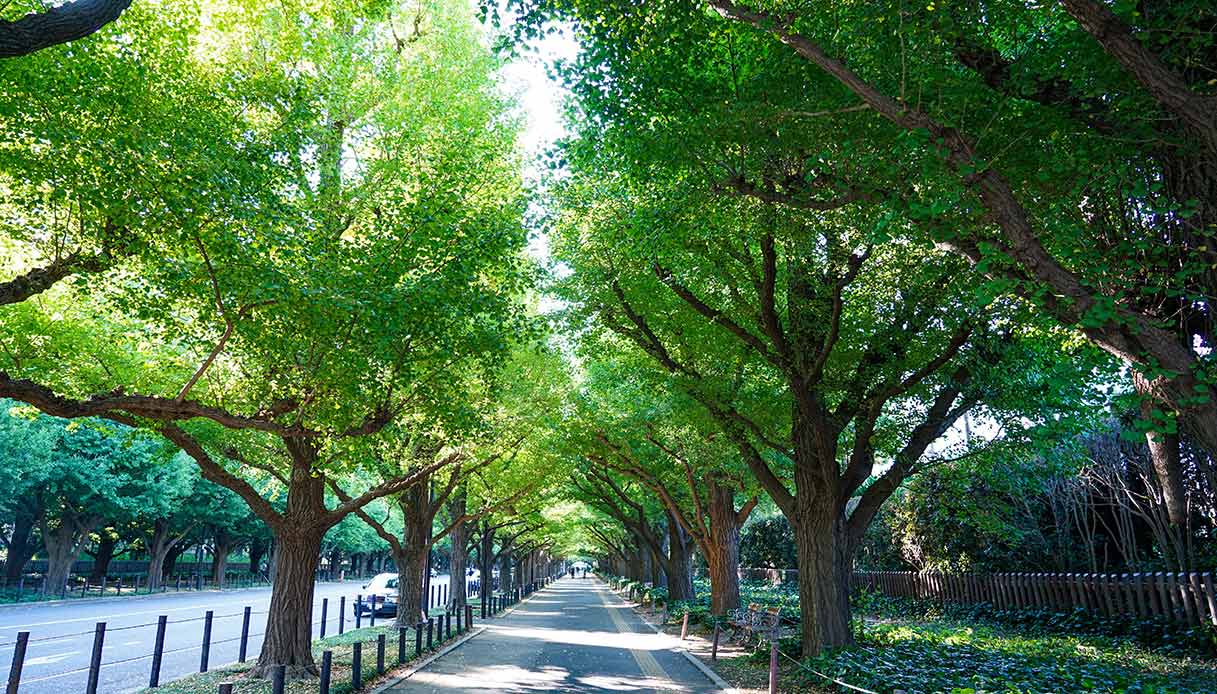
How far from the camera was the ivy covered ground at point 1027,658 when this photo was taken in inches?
331

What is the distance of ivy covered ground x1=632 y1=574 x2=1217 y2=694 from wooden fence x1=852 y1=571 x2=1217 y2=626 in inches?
13.3

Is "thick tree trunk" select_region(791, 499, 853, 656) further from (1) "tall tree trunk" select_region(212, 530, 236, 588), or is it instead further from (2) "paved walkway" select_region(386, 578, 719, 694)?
(1) "tall tree trunk" select_region(212, 530, 236, 588)

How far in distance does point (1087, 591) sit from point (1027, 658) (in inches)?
282

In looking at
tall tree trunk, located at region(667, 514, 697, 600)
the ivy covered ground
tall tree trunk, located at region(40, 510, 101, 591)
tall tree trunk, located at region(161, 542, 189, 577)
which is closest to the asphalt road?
tall tree trunk, located at region(40, 510, 101, 591)

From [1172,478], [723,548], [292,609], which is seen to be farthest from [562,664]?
[1172,478]

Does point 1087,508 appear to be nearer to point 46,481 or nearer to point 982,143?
point 982,143

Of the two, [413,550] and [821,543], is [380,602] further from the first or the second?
[821,543]

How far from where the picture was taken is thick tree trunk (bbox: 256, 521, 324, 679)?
11680 mm

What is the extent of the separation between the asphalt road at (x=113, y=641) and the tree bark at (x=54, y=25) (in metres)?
6.69

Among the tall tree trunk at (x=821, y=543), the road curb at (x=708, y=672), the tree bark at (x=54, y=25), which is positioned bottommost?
the road curb at (x=708, y=672)

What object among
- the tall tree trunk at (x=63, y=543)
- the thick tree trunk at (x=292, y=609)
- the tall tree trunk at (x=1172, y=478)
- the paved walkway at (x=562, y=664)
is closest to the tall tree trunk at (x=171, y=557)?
the tall tree trunk at (x=63, y=543)

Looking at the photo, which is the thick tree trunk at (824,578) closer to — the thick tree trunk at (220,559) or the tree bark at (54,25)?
the tree bark at (54,25)

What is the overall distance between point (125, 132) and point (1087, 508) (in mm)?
22356

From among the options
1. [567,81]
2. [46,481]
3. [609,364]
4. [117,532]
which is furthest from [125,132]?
[117,532]
